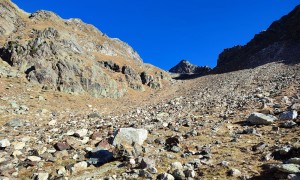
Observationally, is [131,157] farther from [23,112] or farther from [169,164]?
[23,112]

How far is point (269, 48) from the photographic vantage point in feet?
292

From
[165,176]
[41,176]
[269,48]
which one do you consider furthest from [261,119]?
[269,48]

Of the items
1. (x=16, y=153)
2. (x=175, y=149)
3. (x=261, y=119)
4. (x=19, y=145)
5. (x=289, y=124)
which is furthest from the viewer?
(x=261, y=119)

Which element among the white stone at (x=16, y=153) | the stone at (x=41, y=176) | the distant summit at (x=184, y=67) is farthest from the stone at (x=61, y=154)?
the distant summit at (x=184, y=67)

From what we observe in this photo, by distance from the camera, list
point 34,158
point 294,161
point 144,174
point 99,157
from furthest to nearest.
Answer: point 34,158, point 99,157, point 144,174, point 294,161

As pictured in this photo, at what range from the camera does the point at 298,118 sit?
15.5 m

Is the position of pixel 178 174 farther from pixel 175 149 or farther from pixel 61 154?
pixel 61 154

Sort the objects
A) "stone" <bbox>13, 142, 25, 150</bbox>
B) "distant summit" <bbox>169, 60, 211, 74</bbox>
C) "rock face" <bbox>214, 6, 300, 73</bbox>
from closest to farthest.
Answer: "stone" <bbox>13, 142, 25, 150</bbox> < "rock face" <bbox>214, 6, 300, 73</bbox> < "distant summit" <bbox>169, 60, 211, 74</bbox>

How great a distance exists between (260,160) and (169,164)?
3195 mm

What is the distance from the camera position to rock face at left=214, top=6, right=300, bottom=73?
77.7 meters

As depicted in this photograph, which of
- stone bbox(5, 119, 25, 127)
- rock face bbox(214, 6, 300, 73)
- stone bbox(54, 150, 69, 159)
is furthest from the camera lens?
rock face bbox(214, 6, 300, 73)

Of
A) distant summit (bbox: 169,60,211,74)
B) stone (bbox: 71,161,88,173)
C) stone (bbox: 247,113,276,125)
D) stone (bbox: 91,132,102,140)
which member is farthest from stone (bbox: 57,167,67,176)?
distant summit (bbox: 169,60,211,74)

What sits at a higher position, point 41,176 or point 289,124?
point 289,124

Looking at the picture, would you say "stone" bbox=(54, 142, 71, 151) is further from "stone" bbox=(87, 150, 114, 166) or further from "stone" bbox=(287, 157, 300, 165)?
"stone" bbox=(287, 157, 300, 165)
